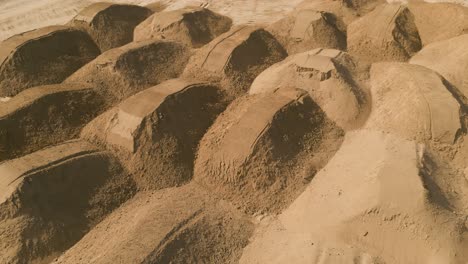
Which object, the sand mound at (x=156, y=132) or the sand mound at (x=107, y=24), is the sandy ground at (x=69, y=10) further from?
the sand mound at (x=156, y=132)

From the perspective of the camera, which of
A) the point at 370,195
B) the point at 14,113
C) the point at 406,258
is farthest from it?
the point at 14,113

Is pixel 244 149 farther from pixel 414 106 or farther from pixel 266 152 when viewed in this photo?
pixel 414 106

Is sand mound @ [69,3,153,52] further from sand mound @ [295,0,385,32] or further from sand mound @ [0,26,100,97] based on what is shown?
sand mound @ [295,0,385,32]

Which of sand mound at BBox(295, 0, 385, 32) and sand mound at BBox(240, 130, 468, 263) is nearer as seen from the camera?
sand mound at BBox(240, 130, 468, 263)

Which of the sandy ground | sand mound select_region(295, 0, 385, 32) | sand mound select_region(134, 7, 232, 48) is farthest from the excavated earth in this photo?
the sandy ground

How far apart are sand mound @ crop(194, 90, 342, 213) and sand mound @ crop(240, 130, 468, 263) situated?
33 centimetres

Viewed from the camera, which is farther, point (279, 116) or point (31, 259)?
point (279, 116)

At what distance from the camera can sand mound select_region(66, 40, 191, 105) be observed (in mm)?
6887

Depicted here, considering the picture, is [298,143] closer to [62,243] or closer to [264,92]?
[264,92]

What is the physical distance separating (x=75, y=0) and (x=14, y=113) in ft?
21.8

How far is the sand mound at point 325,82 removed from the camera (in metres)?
6.00

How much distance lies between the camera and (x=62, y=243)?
182 inches

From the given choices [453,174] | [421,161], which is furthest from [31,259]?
[453,174]

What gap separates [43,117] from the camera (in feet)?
20.2
